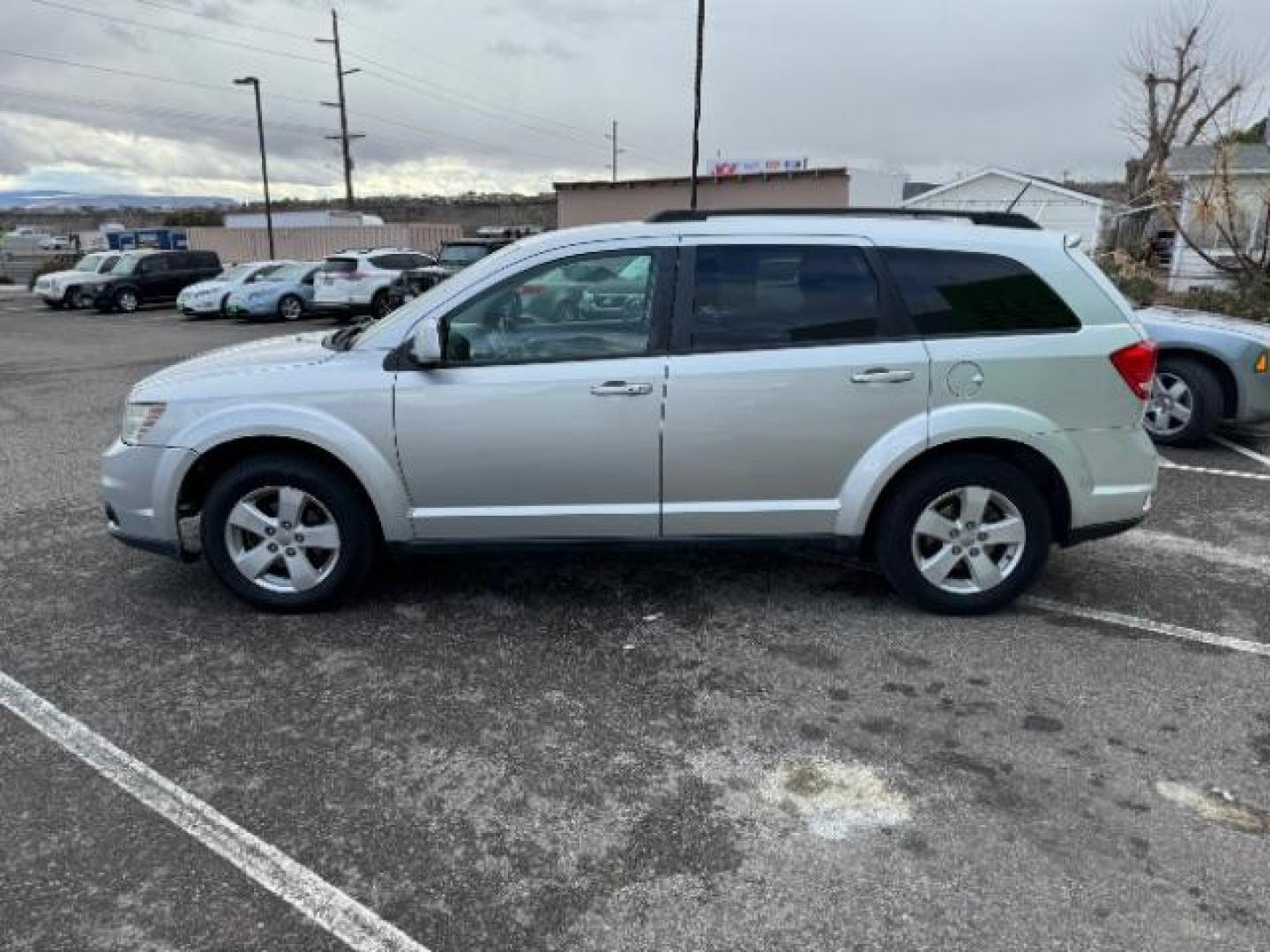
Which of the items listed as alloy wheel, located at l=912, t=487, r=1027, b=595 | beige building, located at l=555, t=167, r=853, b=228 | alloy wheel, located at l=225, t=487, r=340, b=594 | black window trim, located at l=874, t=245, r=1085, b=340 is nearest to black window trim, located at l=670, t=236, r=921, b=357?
black window trim, located at l=874, t=245, r=1085, b=340

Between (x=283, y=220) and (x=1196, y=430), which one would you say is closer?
(x=1196, y=430)

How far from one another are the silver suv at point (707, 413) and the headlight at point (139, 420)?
1 cm

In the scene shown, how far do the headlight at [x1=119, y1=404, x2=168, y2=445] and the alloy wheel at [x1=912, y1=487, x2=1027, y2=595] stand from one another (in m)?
3.37

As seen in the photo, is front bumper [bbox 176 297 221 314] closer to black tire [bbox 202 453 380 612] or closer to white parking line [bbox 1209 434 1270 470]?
black tire [bbox 202 453 380 612]

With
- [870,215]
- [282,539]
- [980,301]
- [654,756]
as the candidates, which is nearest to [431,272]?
[282,539]

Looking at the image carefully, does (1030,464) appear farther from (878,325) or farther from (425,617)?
(425,617)

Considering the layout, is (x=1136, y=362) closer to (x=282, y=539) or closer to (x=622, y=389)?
(x=622, y=389)

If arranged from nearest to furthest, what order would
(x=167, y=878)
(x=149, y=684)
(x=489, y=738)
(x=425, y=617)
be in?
(x=167, y=878), (x=489, y=738), (x=149, y=684), (x=425, y=617)

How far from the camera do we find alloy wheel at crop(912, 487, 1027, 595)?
162 inches

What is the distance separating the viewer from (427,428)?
157 inches

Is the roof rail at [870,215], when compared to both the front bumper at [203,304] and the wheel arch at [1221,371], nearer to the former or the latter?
the wheel arch at [1221,371]

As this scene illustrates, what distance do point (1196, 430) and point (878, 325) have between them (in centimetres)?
483

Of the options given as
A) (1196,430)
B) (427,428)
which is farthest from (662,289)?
(1196,430)

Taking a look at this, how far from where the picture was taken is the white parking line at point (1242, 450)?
7.25m
